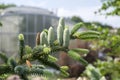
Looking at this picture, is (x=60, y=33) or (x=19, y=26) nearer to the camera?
(x=60, y=33)

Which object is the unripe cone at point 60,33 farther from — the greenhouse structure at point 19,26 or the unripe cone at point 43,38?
the greenhouse structure at point 19,26

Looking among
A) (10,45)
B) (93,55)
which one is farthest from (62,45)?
(10,45)

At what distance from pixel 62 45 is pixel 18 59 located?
17 centimetres

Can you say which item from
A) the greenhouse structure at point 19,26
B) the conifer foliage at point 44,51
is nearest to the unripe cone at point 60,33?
the conifer foliage at point 44,51

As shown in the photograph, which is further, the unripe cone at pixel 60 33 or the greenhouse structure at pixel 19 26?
the greenhouse structure at pixel 19 26

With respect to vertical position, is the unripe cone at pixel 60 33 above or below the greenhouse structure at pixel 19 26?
above

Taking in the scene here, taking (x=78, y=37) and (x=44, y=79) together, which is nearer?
(x=44, y=79)

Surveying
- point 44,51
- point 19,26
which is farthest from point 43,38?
point 19,26

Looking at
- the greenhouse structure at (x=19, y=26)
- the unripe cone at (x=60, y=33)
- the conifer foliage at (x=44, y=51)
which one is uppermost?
the unripe cone at (x=60, y=33)

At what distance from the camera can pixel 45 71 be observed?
1.29 meters

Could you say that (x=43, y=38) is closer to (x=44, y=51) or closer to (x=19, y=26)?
(x=44, y=51)

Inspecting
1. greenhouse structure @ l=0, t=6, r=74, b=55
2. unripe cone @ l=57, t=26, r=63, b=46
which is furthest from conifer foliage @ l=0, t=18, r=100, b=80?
greenhouse structure @ l=0, t=6, r=74, b=55

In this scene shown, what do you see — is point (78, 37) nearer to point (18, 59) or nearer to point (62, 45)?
point (62, 45)

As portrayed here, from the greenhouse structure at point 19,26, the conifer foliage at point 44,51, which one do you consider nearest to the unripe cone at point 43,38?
the conifer foliage at point 44,51
